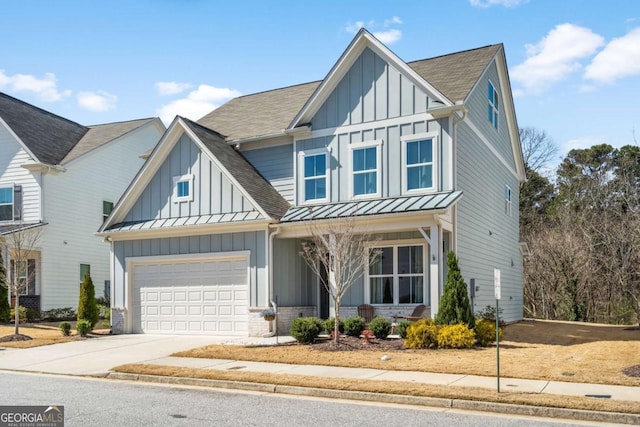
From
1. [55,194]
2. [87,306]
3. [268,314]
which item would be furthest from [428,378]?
[55,194]

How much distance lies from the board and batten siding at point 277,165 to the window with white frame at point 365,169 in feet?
8.39

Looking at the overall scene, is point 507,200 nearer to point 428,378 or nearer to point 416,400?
point 428,378

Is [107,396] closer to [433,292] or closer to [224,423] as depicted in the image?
[224,423]

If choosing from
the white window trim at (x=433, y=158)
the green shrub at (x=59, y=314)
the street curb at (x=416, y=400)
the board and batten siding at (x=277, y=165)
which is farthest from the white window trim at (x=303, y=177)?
the green shrub at (x=59, y=314)

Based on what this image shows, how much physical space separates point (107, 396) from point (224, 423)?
10.7ft

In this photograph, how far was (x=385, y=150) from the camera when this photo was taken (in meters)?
20.6

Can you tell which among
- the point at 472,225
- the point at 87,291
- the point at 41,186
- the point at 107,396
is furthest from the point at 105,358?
the point at 41,186

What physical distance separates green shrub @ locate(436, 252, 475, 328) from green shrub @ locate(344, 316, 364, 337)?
219 cm

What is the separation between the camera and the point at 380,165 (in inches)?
813

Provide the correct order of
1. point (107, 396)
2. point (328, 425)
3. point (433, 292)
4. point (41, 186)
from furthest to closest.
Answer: point (41, 186), point (433, 292), point (107, 396), point (328, 425)

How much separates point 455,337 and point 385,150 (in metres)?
→ 6.70

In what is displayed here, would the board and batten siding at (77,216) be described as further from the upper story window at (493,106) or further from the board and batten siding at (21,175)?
the upper story window at (493,106)

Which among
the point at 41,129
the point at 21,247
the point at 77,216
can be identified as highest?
the point at 41,129

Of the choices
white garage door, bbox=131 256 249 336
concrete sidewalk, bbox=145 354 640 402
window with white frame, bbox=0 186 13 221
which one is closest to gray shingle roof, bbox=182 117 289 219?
white garage door, bbox=131 256 249 336
